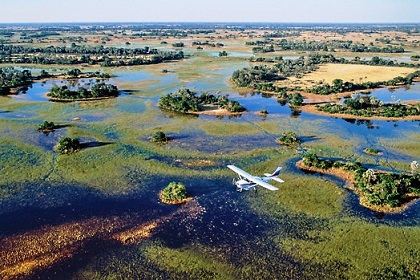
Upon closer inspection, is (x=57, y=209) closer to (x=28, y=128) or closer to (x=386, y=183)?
(x=28, y=128)

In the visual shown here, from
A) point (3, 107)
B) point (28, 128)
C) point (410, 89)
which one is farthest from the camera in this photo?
point (410, 89)

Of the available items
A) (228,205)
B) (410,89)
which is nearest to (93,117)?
(228,205)

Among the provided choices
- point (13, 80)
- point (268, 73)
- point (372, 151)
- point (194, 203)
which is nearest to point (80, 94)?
point (13, 80)

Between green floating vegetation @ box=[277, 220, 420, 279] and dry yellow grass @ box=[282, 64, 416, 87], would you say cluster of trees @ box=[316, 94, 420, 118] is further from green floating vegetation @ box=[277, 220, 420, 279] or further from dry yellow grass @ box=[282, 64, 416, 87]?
green floating vegetation @ box=[277, 220, 420, 279]

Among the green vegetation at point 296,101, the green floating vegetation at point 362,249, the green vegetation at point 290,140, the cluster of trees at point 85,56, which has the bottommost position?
the green floating vegetation at point 362,249

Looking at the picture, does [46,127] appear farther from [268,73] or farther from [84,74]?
[268,73]

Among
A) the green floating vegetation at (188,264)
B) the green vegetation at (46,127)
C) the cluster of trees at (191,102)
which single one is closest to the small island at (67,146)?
the green vegetation at (46,127)

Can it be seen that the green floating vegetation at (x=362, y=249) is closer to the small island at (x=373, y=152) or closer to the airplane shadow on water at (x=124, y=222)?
the airplane shadow on water at (x=124, y=222)
